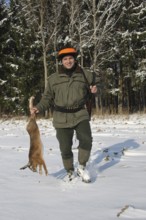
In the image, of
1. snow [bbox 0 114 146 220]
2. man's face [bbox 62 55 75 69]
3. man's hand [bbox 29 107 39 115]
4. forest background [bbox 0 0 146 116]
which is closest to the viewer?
snow [bbox 0 114 146 220]

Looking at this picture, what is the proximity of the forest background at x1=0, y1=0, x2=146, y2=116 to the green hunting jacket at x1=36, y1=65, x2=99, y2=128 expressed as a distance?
20811 millimetres

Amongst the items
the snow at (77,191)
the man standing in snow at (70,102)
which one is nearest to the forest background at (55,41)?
the snow at (77,191)

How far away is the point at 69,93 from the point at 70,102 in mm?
127

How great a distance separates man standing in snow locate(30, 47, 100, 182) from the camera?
17.4ft

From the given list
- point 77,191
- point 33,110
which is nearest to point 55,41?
point 33,110

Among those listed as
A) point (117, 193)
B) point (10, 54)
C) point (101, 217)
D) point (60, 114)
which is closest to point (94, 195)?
point (117, 193)

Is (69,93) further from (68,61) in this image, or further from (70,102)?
(68,61)

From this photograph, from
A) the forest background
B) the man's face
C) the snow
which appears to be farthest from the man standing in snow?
the forest background

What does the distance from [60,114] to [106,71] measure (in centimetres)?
2621

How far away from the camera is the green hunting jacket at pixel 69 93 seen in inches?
209

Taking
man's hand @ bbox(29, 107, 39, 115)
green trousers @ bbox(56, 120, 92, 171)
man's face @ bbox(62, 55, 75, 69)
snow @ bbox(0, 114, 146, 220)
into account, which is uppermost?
man's face @ bbox(62, 55, 75, 69)

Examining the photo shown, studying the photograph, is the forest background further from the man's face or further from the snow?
the man's face

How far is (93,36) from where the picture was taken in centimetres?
2630

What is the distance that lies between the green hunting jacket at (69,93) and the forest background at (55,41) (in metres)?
20.8
